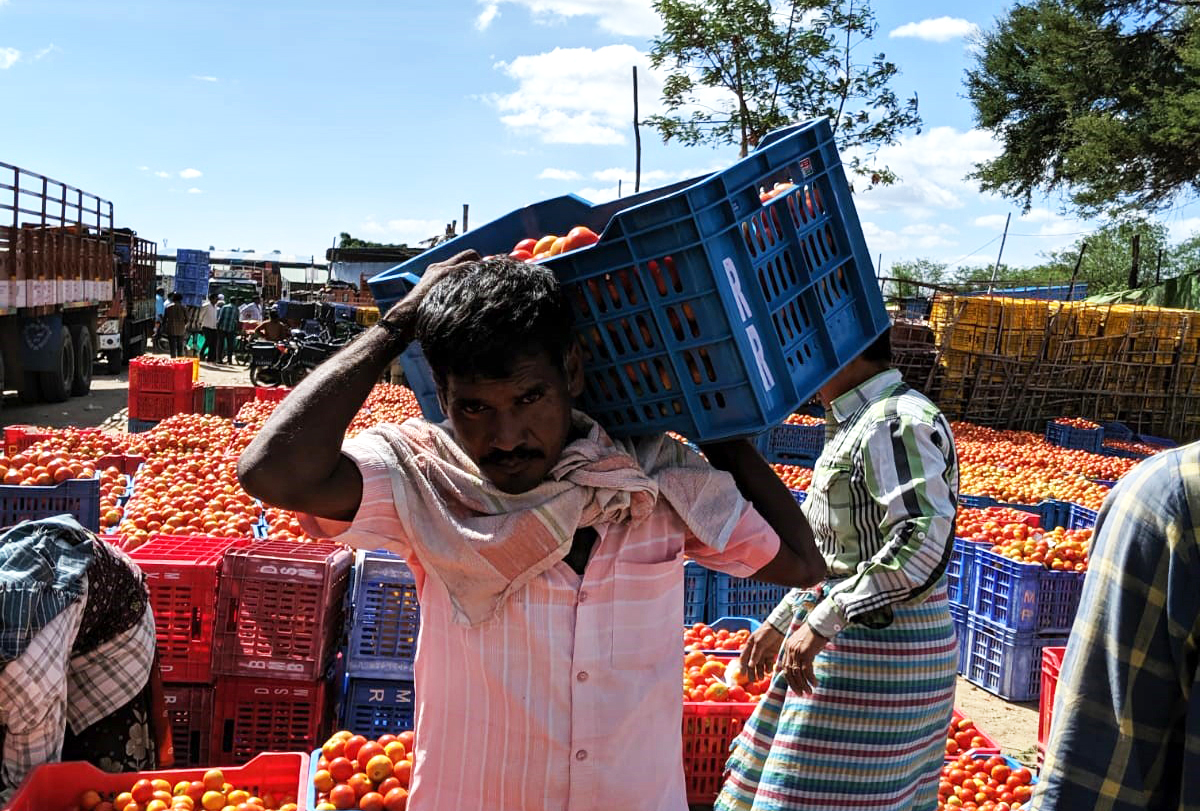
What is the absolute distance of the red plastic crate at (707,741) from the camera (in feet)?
11.8

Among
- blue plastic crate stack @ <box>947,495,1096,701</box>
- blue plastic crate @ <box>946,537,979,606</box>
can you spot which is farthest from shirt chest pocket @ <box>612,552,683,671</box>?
blue plastic crate @ <box>946,537,979,606</box>

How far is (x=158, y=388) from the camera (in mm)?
11789

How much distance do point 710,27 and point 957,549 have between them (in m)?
11.4

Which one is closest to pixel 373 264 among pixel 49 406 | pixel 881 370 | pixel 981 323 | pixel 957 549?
pixel 49 406

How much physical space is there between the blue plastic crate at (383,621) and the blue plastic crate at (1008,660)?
12.4 ft

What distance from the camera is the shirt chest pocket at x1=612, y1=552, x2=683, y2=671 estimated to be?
1.69 m

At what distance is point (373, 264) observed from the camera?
3938 cm

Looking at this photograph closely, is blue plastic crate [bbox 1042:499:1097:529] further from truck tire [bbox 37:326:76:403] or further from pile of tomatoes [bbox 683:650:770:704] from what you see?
truck tire [bbox 37:326:76:403]

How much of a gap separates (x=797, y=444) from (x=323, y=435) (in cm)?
1064

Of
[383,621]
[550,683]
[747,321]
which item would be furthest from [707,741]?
[747,321]

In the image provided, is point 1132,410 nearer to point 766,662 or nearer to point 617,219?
point 766,662

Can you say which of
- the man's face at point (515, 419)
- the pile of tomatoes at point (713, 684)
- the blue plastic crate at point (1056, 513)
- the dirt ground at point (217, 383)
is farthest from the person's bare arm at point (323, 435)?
the blue plastic crate at point (1056, 513)

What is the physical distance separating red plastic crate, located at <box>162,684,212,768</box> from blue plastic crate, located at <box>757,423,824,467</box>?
332 inches

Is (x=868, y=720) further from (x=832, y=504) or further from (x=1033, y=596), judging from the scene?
(x=1033, y=596)
